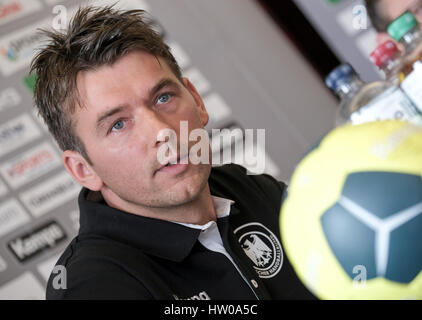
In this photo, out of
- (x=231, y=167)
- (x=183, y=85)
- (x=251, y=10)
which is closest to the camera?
(x=183, y=85)

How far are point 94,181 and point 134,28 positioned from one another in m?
0.32

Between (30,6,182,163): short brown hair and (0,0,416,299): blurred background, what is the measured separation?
3.52 feet

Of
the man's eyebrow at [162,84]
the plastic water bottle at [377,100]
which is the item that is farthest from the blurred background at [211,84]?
the plastic water bottle at [377,100]

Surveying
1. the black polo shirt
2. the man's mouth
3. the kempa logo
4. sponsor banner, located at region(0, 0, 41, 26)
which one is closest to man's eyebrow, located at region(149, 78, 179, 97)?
the man's mouth

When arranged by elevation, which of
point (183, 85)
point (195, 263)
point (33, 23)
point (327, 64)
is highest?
point (33, 23)

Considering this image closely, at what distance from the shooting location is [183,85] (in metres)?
1.17

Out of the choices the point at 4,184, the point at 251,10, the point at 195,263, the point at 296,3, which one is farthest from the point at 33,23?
the point at 195,263

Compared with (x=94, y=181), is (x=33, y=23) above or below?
above

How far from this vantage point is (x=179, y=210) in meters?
1.10

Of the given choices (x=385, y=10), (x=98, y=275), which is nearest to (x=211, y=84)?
(x=385, y=10)

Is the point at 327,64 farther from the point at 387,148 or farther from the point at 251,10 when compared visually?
the point at 387,148

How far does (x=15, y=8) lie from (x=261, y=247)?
1.58 metres

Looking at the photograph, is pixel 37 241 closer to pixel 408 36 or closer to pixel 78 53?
pixel 78 53

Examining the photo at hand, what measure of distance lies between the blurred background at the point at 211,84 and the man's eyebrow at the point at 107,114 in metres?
1.25
